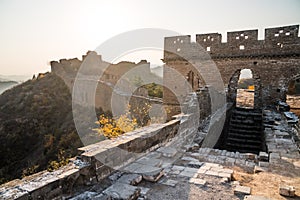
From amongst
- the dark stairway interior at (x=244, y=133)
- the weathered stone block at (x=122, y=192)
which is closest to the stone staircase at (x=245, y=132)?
the dark stairway interior at (x=244, y=133)

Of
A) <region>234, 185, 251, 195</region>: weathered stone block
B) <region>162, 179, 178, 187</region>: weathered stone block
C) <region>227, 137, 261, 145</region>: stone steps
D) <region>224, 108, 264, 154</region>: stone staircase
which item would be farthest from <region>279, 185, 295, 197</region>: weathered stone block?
<region>227, 137, 261, 145</region>: stone steps

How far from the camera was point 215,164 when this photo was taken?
4625 mm

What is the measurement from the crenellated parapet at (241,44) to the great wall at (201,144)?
1.9 inches

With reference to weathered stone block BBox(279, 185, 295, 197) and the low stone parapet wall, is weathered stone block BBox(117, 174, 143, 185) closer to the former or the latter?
the low stone parapet wall

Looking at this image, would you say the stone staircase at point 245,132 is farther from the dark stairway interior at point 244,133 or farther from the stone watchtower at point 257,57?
the stone watchtower at point 257,57

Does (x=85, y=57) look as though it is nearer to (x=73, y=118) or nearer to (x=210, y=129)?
(x=73, y=118)

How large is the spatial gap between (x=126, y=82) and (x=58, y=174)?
69.2 feet

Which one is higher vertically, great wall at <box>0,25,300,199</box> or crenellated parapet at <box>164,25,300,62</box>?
crenellated parapet at <box>164,25,300,62</box>

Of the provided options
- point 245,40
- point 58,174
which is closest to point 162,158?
point 58,174

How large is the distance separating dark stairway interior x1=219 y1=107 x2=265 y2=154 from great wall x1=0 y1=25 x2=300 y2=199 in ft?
0.13

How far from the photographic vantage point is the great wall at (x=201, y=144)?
10.4 ft

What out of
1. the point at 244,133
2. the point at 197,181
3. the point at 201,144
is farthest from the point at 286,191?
the point at 244,133

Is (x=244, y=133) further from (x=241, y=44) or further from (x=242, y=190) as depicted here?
(x=242, y=190)

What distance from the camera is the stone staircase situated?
29.0 ft
